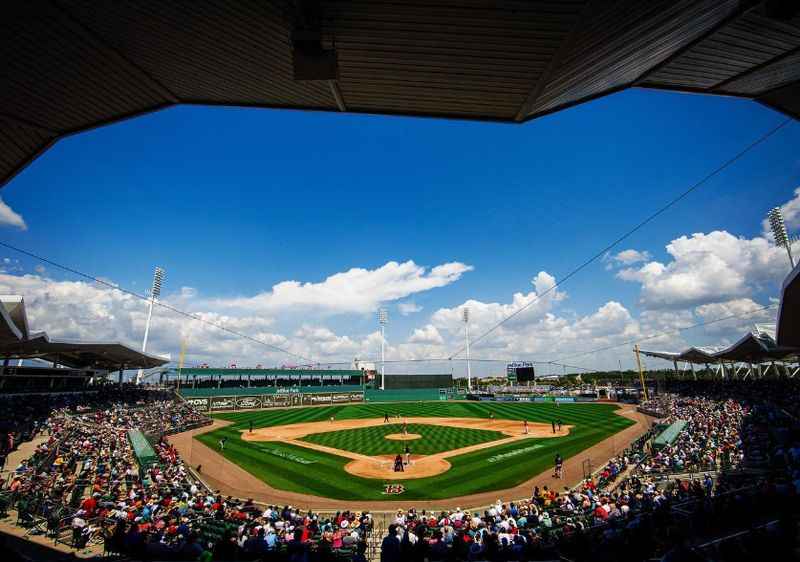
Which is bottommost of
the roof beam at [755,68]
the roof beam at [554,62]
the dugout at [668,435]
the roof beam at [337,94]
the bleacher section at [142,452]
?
the dugout at [668,435]

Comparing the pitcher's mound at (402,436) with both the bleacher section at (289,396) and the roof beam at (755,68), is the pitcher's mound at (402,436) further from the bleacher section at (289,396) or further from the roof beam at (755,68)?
the bleacher section at (289,396)

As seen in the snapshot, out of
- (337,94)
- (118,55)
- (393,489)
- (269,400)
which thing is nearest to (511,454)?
(393,489)

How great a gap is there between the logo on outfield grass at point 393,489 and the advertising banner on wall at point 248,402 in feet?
164

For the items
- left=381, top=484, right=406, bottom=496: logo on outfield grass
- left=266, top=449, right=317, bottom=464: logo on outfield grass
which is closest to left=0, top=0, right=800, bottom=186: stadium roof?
left=381, top=484, right=406, bottom=496: logo on outfield grass

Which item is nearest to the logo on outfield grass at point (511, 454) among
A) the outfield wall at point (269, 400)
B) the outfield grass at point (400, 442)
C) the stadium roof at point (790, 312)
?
the outfield grass at point (400, 442)

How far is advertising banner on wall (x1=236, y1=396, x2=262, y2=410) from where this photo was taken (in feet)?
207

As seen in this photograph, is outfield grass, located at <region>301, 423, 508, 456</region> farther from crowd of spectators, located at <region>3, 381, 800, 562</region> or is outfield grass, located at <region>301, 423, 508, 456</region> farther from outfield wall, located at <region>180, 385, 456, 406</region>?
outfield wall, located at <region>180, 385, 456, 406</region>

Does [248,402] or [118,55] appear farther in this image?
[248,402]

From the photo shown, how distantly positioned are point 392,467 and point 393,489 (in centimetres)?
454

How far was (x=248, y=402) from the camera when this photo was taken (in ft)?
211

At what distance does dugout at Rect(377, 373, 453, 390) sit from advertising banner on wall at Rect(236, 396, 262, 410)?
32526mm

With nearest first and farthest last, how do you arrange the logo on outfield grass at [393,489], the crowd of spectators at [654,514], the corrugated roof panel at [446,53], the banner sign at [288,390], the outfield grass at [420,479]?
the corrugated roof panel at [446,53] < the crowd of spectators at [654,514] < the logo on outfield grass at [393,489] < the outfield grass at [420,479] < the banner sign at [288,390]

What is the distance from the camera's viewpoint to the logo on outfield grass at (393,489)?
1967 centimetres

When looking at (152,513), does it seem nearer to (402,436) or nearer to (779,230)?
(402,436)
